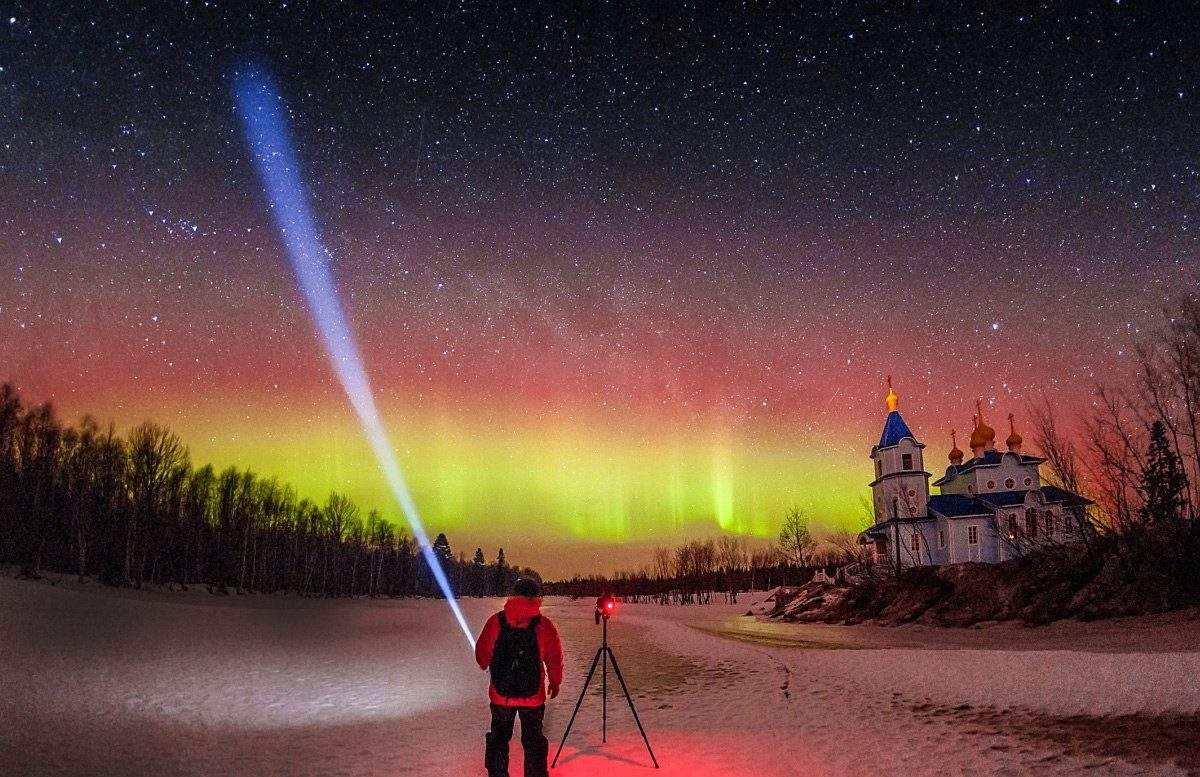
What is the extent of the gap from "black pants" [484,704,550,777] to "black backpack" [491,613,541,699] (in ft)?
0.64

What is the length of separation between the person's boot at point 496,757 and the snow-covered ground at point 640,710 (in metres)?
2.13

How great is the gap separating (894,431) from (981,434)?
1004cm

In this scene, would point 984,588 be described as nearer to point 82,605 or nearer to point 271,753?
point 271,753

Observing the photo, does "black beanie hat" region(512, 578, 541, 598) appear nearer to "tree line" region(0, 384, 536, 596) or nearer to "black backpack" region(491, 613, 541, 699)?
"black backpack" region(491, 613, 541, 699)

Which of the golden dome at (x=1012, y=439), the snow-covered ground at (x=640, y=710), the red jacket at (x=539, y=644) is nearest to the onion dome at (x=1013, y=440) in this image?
the golden dome at (x=1012, y=439)

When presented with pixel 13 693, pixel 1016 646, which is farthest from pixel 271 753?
pixel 1016 646

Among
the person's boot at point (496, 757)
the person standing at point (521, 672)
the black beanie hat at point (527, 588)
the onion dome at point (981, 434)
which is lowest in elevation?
the person's boot at point (496, 757)

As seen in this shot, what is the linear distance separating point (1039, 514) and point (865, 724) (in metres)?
53.7

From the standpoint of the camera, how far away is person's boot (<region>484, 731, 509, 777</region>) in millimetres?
7168

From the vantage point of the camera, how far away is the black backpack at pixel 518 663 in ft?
23.6

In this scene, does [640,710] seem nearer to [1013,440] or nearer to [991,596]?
[991,596]

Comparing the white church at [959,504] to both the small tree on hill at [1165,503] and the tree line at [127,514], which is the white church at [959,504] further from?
the tree line at [127,514]

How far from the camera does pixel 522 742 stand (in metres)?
7.23

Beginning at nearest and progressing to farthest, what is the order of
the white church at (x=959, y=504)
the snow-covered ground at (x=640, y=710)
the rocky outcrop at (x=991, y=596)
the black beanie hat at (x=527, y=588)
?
the black beanie hat at (x=527, y=588) → the snow-covered ground at (x=640, y=710) → the rocky outcrop at (x=991, y=596) → the white church at (x=959, y=504)
